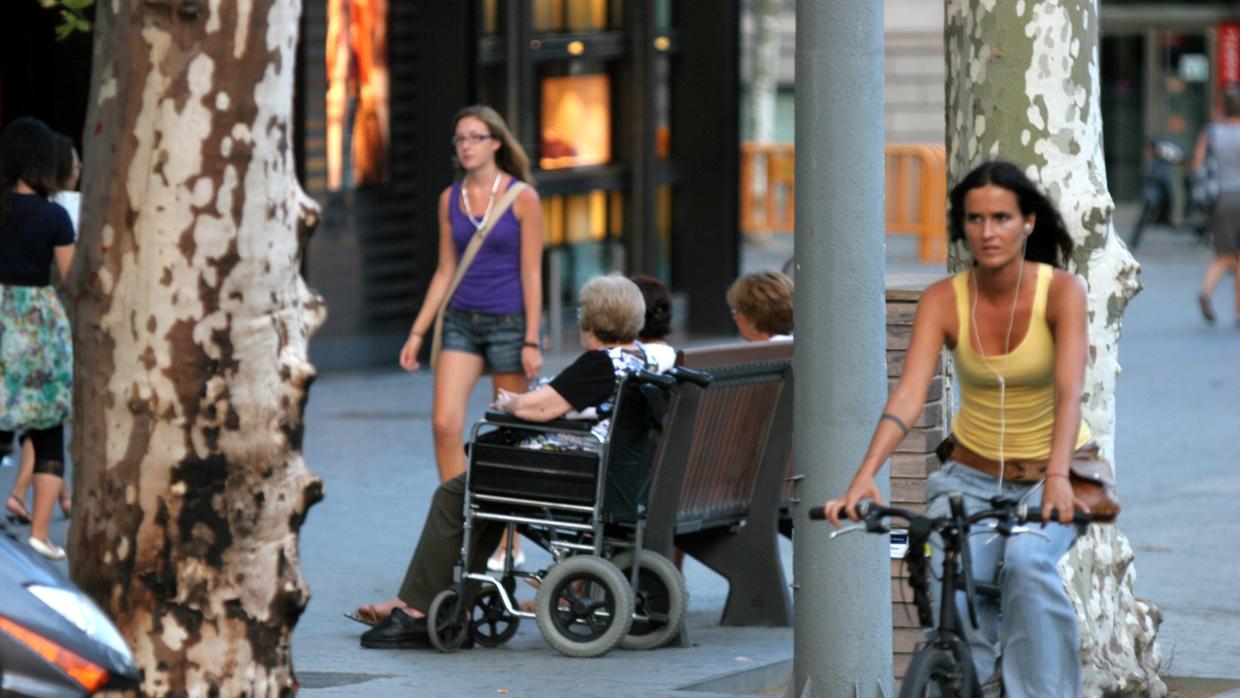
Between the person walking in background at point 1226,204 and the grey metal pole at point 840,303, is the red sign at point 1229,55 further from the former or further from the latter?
the grey metal pole at point 840,303

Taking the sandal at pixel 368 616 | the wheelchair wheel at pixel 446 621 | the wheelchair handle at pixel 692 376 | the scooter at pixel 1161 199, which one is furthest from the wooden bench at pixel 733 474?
the scooter at pixel 1161 199

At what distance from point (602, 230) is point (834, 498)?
1264 centimetres

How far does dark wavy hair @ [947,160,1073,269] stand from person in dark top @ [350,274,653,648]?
2212mm

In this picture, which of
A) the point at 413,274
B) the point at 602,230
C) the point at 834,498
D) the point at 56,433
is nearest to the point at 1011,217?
the point at 834,498

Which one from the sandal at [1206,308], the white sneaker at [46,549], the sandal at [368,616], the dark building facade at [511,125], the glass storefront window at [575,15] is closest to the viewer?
the sandal at [368,616]

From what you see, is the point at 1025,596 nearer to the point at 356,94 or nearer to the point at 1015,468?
the point at 1015,468

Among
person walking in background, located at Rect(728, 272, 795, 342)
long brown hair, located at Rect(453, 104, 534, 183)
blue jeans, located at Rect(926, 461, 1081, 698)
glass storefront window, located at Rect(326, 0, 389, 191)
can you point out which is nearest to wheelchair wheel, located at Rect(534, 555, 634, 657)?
person walking in background, located at Rect(728, 272, 795, 342)

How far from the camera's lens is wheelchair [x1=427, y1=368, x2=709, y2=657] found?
7566 millimetres

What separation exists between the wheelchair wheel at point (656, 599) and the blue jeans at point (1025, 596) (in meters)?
2.26

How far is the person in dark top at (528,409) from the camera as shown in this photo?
766 cm

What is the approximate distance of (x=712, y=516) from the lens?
8102 mm

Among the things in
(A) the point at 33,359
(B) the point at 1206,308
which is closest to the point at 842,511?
(A) the point at 33,359

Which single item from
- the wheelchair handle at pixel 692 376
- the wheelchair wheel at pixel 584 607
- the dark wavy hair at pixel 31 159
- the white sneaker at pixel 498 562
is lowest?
the white sneaker at pixel 498 562

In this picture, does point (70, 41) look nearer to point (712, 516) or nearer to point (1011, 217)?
point (712, 516)
